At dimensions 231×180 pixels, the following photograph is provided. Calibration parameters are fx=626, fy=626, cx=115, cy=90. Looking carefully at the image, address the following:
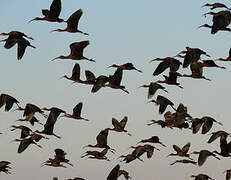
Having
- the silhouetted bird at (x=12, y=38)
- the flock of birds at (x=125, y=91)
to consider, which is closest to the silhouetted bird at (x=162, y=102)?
the flock of birds at (x=125, y=91)

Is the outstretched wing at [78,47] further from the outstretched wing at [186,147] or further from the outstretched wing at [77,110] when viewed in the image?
the outstretched wing at [186,147]

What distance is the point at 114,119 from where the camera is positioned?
1447 inches

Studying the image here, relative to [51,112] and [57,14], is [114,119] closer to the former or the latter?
[51,112]

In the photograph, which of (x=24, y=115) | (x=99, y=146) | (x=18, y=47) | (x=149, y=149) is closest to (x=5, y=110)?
(x=24, y=115)

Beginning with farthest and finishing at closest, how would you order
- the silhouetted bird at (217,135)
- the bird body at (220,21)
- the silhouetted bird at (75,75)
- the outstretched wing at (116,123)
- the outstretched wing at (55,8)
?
the outstretched wing at (116,123)
the silhouetted bird at (75,75)
the silhouetted bird at (217,135)
the outstretched wing at (55,8)
the bird body at (220,21)

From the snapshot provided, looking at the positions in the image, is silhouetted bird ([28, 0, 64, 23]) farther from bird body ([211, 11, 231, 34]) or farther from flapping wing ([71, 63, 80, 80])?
bird body ([211, 11, 231, 34])

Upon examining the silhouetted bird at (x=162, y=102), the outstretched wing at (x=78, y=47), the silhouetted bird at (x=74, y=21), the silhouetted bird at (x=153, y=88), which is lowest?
the silhouetted bird at (x=162, y=102)

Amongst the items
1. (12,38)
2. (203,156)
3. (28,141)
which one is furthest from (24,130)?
(203,156)

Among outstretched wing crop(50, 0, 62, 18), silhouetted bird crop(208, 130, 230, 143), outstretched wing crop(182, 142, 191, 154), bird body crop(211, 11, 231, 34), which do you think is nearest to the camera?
bird body crop(211, 11, 231, 34)

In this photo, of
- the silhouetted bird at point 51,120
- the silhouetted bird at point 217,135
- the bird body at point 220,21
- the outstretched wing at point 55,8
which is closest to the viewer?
the bird body at point 220,21

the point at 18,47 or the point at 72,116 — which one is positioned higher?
the point at 18,47

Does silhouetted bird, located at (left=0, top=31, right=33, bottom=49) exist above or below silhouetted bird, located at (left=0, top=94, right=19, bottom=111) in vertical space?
above

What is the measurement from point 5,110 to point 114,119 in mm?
6995

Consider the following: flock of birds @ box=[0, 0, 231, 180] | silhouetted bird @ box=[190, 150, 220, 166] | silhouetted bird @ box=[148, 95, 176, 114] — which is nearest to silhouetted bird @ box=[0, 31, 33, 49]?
flock of birds @ box=[0, 0, 231, 180]
